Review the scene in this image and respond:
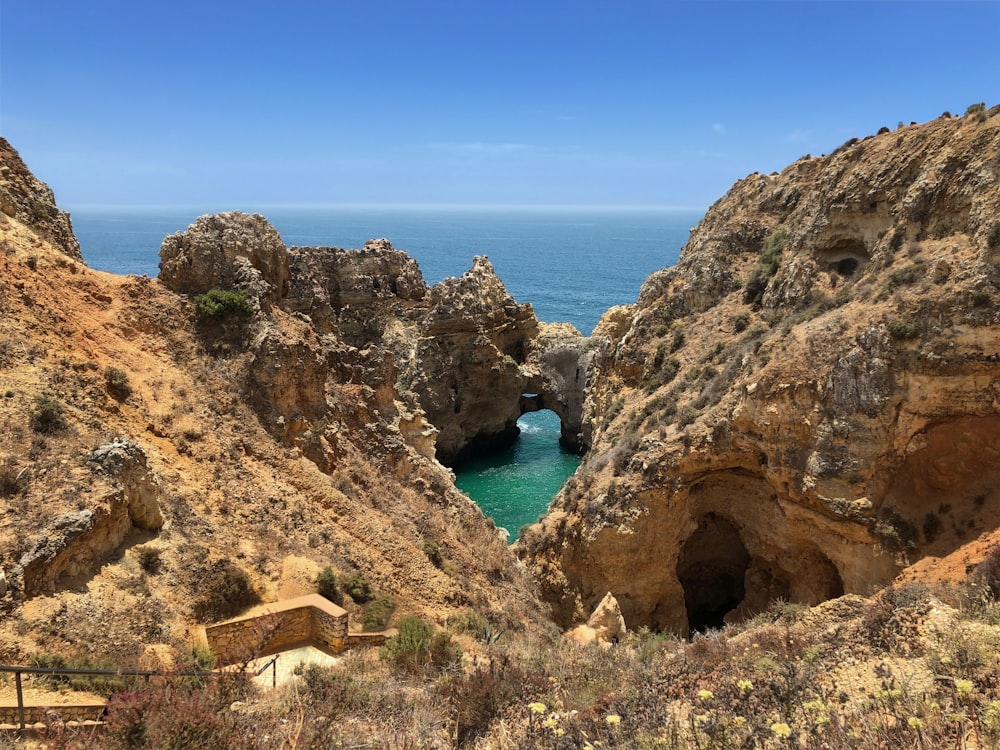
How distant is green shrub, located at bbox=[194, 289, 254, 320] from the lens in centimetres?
1692

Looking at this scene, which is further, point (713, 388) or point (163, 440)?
point (713, 388)

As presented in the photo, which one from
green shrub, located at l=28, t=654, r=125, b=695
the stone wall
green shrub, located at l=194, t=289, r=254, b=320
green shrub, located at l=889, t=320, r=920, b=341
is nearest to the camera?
green shrub, located at l=28, t=654, r=125, b=695

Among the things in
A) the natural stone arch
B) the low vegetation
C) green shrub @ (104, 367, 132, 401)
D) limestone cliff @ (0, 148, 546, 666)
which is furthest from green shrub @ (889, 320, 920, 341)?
green shrub @ (104, 367, 132, 401)

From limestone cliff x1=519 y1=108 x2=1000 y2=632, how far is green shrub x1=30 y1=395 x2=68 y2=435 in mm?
15677

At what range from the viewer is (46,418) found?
447 inches

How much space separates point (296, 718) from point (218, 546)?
5.31 metres

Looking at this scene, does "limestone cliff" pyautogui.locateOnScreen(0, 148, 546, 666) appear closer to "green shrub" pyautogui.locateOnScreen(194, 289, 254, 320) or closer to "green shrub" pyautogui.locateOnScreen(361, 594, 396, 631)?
"green shrub" pyautogui.locateOnScreen(194, 289, 254, 320)

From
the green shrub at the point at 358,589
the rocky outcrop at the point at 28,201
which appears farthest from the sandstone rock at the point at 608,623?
the rocky outcrop at the point at 28,201

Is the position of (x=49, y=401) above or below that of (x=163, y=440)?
above

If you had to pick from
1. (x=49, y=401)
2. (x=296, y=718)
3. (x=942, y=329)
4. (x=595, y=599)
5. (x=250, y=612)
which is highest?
(x=942, y=329)

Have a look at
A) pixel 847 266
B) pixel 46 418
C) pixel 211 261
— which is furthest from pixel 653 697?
pixel 847 266

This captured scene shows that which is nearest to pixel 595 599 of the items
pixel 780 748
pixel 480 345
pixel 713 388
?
pixel 713 388

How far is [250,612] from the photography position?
12.1 m

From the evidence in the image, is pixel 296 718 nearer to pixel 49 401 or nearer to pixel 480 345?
pixel 49 401
